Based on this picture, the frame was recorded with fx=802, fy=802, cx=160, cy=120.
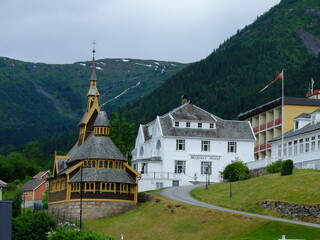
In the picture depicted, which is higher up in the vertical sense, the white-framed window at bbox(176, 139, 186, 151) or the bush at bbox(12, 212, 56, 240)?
the white-framed window at bbox(176, 139, 186, 151)

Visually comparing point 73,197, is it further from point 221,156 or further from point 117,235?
point 221,156

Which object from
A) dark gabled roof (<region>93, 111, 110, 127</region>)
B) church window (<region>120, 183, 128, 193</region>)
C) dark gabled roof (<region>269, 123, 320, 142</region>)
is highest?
dark gabled roof (<region>93, 111, 110, 127</region>)

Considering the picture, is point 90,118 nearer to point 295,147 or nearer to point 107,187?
point 107,187

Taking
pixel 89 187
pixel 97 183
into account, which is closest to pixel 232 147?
pixel 97 183

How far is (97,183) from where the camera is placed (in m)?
96.9

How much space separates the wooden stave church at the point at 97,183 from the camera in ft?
317

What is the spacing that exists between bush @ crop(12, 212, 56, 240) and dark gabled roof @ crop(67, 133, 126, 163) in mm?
16406

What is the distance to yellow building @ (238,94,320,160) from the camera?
410 feet

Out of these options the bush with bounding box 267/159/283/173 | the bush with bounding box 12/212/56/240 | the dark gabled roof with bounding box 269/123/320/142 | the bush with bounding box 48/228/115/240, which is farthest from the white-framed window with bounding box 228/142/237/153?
the bush with bounding box 48/228/115/240

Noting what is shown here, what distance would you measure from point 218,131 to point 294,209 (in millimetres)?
47423

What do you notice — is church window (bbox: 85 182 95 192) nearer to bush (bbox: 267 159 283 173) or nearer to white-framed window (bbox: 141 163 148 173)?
white-framed window (bbox: 141 163 148 173)

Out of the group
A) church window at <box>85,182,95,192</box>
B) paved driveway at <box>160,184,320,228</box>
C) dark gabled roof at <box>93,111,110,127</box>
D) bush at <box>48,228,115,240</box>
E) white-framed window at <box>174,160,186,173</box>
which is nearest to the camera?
bush at <box>48,228,115,240</box>

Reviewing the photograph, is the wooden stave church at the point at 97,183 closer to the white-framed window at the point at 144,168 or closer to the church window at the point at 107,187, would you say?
the church window at the point at 107,187

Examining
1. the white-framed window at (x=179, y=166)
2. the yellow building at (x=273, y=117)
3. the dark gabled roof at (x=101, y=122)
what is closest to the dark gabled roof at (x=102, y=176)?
the dark gabled roof at (x=101, y=122)
